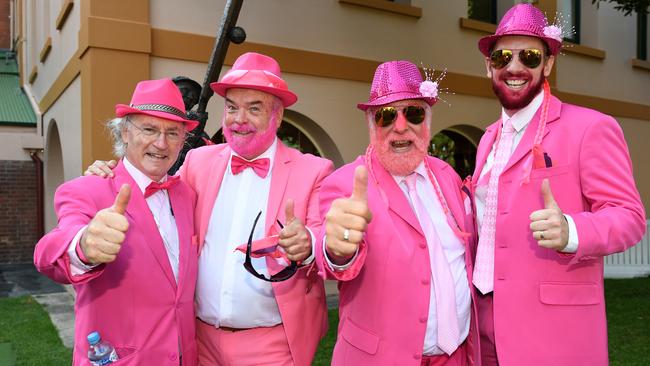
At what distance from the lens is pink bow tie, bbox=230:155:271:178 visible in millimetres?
2731

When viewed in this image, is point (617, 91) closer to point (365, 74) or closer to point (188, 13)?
point (365, 74)

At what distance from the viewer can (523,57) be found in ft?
8.02

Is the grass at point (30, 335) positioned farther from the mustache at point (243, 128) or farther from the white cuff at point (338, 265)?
the white cuff at point (338, 265)

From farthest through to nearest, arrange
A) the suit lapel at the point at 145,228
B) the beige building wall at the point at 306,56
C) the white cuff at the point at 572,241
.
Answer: the beige building wall at the point at 306,56 < the suit lapel at the point at 145,228 < the white cuff at the point at 572,241

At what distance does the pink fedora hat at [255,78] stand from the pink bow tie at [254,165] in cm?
32

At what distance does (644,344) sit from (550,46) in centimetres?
441

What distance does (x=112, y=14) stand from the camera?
239 inches

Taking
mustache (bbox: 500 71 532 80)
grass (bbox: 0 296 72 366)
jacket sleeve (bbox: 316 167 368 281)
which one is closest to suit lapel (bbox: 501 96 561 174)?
mustache (bbox: 500 71 532 80)

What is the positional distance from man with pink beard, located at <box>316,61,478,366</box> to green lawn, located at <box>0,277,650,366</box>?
299 centimetres

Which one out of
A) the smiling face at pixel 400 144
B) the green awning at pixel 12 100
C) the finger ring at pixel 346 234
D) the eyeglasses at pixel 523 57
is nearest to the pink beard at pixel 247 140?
the smiling face at pixel 400 144

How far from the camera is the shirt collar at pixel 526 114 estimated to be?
2484 millimetres

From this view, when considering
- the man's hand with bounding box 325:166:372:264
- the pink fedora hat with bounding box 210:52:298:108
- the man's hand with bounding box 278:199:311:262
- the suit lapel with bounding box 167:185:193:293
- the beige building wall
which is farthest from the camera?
the beige building wall

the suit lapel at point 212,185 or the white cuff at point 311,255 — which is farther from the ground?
the suit lapel at point 212,185

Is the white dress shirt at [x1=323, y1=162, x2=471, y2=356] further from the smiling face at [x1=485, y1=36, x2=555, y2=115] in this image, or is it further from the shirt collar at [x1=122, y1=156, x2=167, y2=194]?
the shirt collar at [x1=122, y1=156, x2=167, y2=194]
